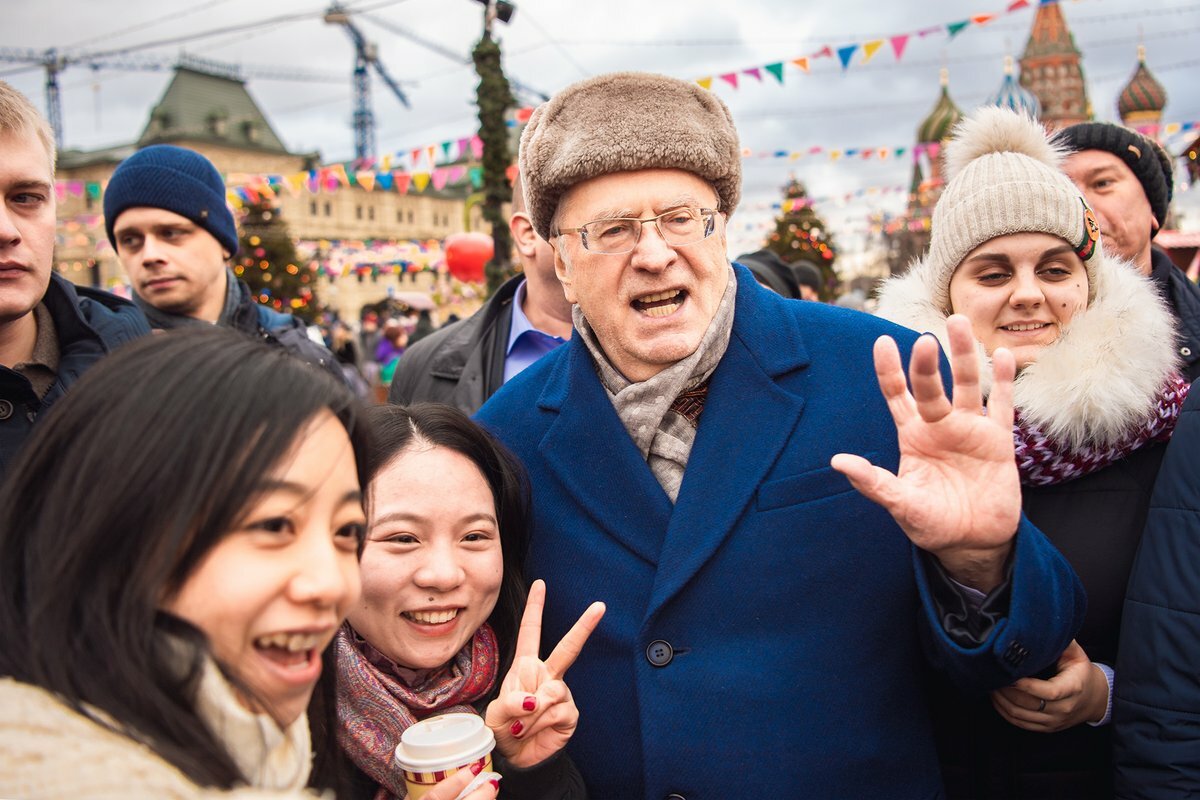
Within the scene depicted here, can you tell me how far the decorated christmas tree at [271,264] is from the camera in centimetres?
2603

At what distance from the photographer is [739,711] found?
196 centimetres

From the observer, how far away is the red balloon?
41.4ft

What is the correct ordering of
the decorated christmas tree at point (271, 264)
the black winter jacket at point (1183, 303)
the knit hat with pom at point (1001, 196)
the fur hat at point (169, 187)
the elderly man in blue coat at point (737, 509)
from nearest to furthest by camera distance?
the elderly man in blue coat at point (737, 509), the knit hat with pom at point (1001, 196), the black winter jacket at point (1183, 303), the fur hat at point (169, 187), the decorated christmas tree at point (271, 264)

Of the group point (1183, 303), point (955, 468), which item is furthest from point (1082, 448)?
point (1183, 303)

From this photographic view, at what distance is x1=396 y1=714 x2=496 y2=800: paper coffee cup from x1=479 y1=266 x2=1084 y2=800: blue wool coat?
437 millimetres

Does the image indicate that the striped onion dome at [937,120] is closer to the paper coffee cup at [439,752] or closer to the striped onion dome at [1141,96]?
the striped onion dome at [1141,96]

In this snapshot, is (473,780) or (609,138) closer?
(473,780)

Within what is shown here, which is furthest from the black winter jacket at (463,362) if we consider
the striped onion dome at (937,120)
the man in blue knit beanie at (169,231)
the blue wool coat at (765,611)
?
the striped onion dome at (937,120)

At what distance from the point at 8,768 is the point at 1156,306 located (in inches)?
103

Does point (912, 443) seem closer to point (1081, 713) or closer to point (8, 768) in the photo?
point (1081, 713)

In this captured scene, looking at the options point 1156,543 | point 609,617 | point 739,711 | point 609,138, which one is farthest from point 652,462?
point 1156,543

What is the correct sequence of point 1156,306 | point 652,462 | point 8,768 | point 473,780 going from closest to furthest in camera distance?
1. point 8,768
2. point 473,780
3. point 652,462
4. point 1156,306

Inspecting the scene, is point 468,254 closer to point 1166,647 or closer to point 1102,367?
point 1102,367

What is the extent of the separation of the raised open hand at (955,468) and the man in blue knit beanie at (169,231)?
8.68 ft
